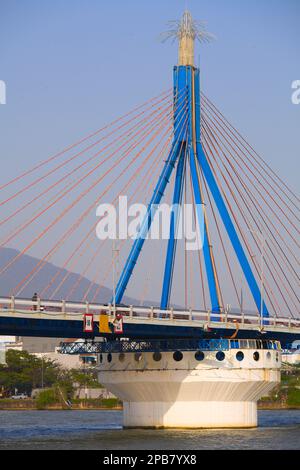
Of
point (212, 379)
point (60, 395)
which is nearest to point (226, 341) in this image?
point (212, 379)

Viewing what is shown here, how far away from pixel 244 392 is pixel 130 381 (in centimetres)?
845

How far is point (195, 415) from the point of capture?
9906cm

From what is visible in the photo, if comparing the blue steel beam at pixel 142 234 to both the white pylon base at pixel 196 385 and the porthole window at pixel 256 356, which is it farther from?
the porthole window at pixel 256 356

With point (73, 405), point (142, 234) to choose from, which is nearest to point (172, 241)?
point (142, 234)

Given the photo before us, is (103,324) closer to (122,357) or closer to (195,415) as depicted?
(195,415)

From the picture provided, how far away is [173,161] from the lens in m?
101

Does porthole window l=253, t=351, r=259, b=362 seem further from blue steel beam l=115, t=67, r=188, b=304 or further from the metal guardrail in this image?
blue steel beam l=115, t=67, r=188, b=304

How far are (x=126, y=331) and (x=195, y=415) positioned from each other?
9949 mm

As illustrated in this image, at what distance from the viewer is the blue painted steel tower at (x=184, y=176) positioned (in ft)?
323

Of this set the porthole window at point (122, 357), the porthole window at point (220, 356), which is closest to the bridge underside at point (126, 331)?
the porthole window at point (220, 356)

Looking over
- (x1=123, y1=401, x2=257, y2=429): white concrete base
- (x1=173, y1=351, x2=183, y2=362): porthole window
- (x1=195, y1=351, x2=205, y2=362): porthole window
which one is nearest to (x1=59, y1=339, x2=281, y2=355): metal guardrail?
(x1=173, y1=351, x2=183, y2=362): porthole window

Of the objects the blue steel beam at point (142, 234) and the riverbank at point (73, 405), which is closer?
the blue steel beam at point (142, 234)

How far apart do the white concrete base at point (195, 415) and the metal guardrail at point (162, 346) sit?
13.3 ft
